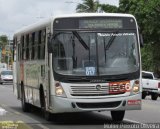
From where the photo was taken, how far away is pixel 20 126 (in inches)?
462

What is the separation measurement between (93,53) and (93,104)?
1.37 metres

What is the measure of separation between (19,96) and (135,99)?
8138 mm

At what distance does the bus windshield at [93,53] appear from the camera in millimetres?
15859

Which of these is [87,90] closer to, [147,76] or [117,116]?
[117,116]

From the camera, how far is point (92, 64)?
52.1 ft

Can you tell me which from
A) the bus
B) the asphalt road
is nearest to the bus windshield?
the bus

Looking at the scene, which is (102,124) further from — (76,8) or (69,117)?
(76,8)

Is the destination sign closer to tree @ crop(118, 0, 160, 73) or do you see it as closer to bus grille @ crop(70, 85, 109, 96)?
bus grille @ crop(70, 85, 109, 96)

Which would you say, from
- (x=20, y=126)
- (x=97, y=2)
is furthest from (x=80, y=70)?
(x=97, y=2)

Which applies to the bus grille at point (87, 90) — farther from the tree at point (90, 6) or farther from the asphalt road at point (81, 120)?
the tree at point (90, 6)

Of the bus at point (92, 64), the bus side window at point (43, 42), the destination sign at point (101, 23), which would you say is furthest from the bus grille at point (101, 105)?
the bus side window at point (43, 42)

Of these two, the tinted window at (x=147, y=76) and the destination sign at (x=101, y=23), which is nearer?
the destination sign at (x=101, y=23)

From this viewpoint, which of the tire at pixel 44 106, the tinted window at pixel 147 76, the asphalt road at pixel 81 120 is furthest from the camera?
the tinted window at pixel 147 76

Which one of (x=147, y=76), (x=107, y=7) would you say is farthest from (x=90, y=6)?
(x=147, y=76)
